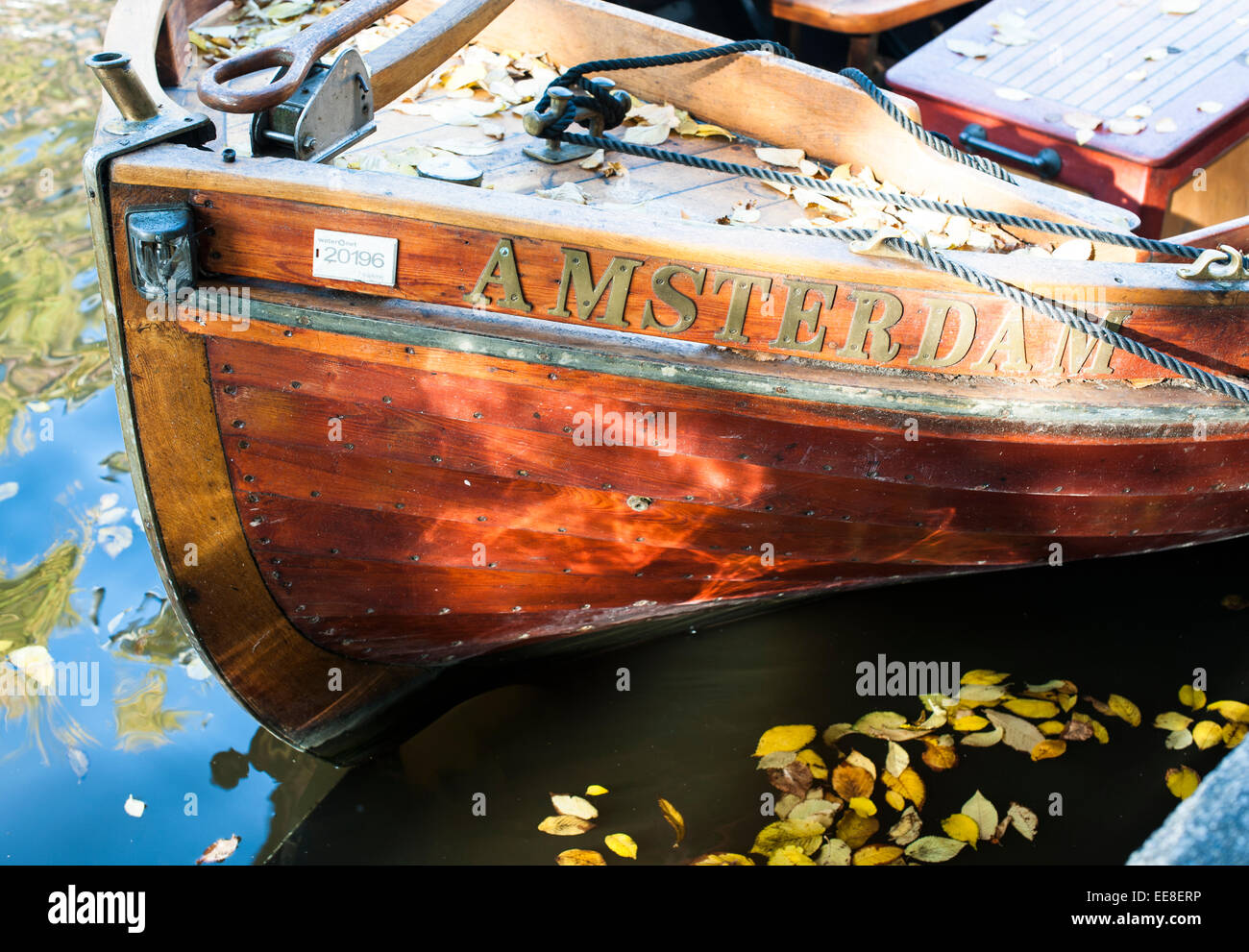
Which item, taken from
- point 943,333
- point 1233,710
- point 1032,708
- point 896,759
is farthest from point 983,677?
point 943,333

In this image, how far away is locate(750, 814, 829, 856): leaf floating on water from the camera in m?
2.64

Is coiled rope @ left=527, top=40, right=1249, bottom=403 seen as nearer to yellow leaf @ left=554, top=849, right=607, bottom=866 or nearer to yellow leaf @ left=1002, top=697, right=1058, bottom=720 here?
yellow leaf @ left=1002, top=697, right=1058, bottom=720

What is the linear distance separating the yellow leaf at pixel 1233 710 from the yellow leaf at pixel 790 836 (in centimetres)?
120

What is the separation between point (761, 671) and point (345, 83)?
1.91 metres

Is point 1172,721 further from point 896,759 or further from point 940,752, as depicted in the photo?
point 896,759

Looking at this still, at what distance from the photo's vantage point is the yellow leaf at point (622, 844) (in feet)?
8.70

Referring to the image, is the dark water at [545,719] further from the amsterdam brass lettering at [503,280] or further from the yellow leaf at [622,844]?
the amsterdam brass lettering at [503,280]

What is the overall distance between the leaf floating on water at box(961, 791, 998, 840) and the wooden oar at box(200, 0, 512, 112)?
2217 mm

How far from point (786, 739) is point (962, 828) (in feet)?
1.62

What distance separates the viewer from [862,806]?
2707mm

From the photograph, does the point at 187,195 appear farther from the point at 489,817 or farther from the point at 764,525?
the point at 489,817

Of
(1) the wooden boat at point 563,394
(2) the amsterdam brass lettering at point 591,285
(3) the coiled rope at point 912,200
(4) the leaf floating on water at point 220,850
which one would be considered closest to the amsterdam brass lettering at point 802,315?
(1) the wooden boat at point 563,394

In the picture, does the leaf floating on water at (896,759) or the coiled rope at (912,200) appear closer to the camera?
the coiled rope at (912,200)

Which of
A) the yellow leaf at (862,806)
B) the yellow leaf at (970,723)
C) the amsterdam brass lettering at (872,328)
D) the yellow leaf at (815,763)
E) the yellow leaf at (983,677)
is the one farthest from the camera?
the yellow leaf at (983,677)
